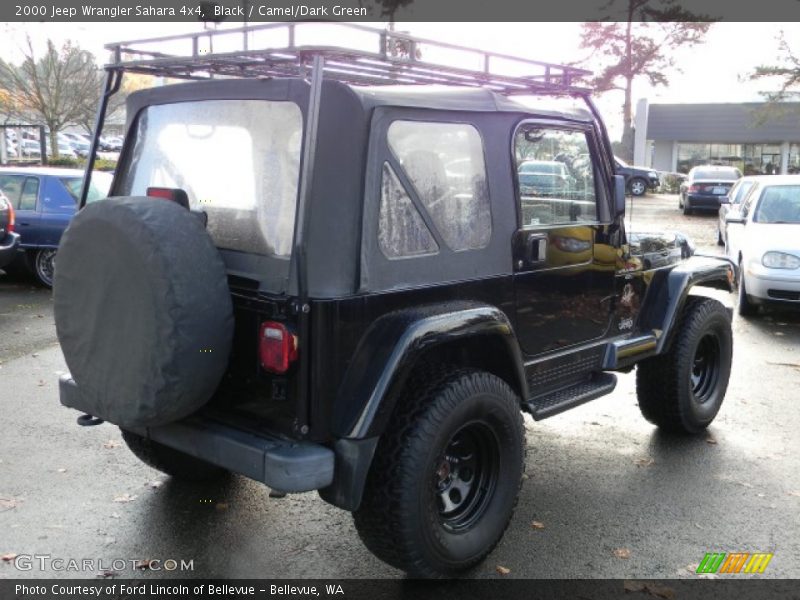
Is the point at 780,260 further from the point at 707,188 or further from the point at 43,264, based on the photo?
the point at 707,188

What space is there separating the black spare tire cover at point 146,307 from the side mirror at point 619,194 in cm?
248

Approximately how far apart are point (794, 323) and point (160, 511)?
7682 millimetres

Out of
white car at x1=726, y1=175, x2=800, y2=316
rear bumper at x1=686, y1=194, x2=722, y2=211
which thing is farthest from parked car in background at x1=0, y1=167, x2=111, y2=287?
rear bumper at x1=686, y1=194, x2=722, y2=211

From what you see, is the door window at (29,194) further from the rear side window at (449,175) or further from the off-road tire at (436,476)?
the off-road tire at (436,476)

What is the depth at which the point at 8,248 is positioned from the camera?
944 cm

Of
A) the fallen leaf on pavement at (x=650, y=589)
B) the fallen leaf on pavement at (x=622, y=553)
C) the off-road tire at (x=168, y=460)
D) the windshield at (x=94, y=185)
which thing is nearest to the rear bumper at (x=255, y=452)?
the off-road tire at (x=168, y=460)

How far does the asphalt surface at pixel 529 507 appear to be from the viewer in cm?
358

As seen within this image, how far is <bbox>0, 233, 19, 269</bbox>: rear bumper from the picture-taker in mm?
9414

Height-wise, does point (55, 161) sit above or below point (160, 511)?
above

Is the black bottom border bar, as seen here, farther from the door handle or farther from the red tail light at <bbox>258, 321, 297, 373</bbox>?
the door handle

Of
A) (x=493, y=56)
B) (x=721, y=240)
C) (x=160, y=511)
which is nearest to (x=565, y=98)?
(x=493, y=56)

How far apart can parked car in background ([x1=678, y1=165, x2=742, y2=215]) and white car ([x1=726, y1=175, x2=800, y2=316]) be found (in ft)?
43.5

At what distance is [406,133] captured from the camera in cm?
325

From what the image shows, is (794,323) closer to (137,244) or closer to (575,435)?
(575,435)
